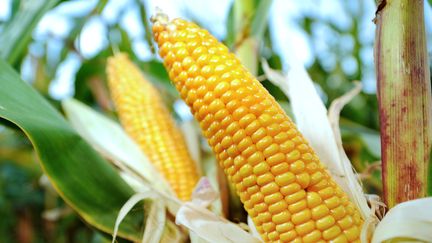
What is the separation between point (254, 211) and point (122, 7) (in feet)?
4.06

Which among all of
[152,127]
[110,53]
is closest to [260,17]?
[152,127]

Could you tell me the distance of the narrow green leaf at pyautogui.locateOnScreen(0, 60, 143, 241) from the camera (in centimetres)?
54

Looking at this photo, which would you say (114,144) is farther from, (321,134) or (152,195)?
(321,134)

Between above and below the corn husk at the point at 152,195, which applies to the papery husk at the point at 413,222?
above

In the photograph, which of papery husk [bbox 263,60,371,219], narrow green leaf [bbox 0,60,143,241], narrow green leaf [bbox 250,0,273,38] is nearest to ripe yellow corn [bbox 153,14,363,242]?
papery husk [bbox 263,60,371,219]

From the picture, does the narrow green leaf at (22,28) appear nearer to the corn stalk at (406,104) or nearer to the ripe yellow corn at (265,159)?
the ripe yellow corn at (265,159)

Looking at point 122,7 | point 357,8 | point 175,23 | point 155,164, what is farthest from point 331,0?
point 175,23

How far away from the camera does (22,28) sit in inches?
31.4

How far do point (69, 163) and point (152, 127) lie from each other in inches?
9.7

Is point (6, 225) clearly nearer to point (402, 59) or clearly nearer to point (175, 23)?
point (175, 23)

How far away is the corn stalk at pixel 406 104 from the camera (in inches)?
17.9

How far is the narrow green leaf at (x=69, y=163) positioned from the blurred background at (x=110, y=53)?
1.29 feet

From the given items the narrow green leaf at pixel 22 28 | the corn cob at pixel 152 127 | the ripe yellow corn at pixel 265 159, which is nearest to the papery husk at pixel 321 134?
the ripe yellow corn at pixel 265 159

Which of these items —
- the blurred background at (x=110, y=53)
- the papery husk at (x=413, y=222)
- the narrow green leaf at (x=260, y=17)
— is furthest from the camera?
the blurred background at (x=110, y=53)
